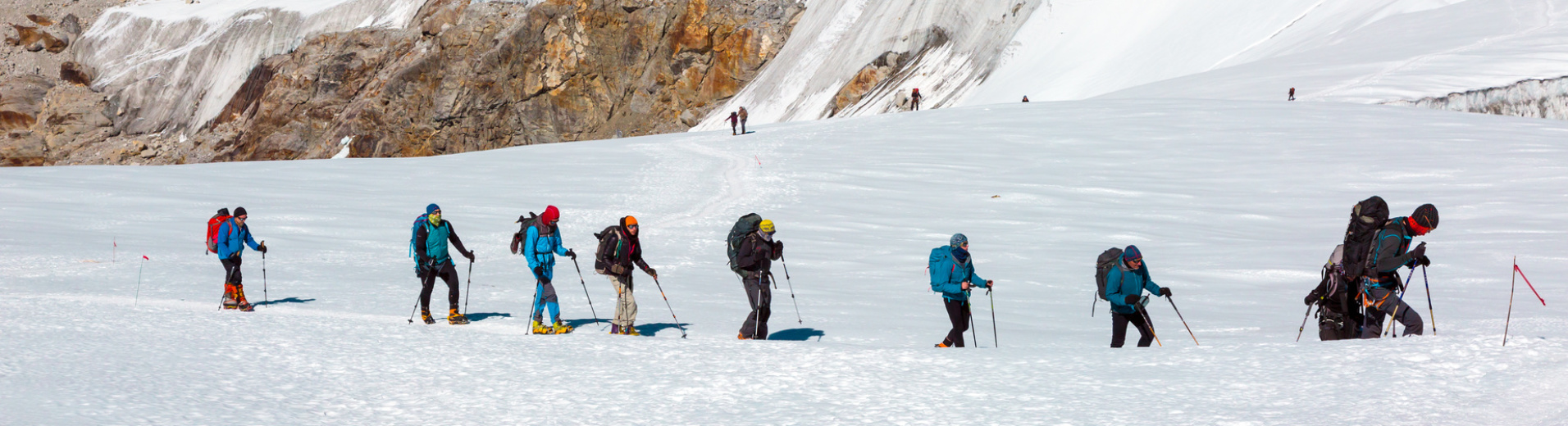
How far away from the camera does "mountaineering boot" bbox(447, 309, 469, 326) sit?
993 cm

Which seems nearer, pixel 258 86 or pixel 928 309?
pixel 928 309

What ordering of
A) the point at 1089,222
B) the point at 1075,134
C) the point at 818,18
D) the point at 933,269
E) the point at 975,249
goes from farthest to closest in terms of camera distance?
the point at 818,18, the point at 1075,134, the point at 1089,222, the point at 975,249, the point at 933,269

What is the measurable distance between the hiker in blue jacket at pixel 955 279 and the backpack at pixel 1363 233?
2.55 m

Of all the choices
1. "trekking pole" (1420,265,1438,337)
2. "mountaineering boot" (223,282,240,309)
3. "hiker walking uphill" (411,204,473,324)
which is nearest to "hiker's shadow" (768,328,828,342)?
"hiker walking uphill" (411,204,473,324)

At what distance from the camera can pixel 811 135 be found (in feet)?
97.8

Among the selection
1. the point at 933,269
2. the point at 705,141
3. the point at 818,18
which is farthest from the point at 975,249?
the point at 818,18

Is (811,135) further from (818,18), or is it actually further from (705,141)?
(818,18)

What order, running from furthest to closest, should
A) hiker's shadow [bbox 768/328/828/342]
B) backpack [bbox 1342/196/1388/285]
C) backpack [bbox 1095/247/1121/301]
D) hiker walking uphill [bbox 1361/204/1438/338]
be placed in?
1. hiker's shadow [bbox 768/328/828/342]
2. backpack [bbox 1095/247/1121/301]
3. backpack [bbox 1342/196/1388/285]
4. hiker walking uphill [bbox 1361/204/1438/338]

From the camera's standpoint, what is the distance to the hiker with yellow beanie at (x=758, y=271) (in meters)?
9.09

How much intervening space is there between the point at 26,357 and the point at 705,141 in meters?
24.5

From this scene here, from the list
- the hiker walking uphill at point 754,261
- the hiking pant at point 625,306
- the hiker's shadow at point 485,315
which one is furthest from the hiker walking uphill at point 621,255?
the hiker's shadow at point 485,315

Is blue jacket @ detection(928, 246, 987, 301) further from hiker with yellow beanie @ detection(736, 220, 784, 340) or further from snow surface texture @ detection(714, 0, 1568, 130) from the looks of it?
snow surface texture @ detection(714, 0, 1568, 130)

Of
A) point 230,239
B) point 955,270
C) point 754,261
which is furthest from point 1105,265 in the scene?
point 230,239

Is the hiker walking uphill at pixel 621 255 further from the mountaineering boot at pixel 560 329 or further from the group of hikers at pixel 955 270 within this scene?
the mountaineering boot at pixel 560 329
